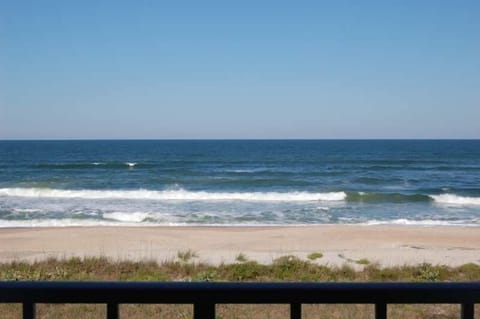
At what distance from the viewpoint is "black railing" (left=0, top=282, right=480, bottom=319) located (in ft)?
5.14

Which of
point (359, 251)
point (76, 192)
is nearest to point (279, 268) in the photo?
point (359, 251)

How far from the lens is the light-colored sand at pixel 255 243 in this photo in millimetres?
13094

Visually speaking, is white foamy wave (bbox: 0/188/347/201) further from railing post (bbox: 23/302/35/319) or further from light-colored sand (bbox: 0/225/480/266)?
railing post (bbox: 23/302/35/319)

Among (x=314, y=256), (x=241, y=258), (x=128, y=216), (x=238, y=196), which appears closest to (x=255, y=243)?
(x=314, y=256)

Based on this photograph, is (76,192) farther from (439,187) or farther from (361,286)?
(361,286)

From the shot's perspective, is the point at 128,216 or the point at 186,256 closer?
the point at 186,256

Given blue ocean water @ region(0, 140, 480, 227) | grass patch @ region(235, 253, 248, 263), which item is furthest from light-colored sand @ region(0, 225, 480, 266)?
blue ocean water @ region(0, 140, 480, 227)

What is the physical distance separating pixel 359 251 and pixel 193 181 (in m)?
23.9

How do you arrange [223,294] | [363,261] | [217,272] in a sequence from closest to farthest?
1. [223,294]
2. [217,272]
3. [363,261]

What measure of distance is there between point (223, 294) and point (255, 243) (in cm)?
1427

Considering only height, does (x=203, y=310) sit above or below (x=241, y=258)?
above

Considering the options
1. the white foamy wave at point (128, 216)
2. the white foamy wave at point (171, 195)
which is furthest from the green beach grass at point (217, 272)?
the white foamy wave at point (171, 195)

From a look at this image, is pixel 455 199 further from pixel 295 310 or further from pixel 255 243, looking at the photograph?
pixel 295 310

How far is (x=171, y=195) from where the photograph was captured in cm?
3077
